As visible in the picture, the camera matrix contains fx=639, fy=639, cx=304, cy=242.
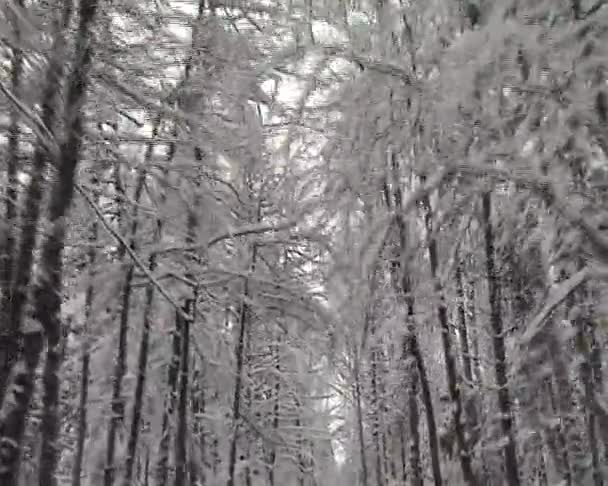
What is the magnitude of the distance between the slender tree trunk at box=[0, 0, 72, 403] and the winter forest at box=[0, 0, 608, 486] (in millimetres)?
25

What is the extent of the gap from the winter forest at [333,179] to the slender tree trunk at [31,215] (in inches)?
1.0

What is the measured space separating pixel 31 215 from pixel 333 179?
11.0 ft

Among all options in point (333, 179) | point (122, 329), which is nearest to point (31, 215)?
Answer: point (333, 179)

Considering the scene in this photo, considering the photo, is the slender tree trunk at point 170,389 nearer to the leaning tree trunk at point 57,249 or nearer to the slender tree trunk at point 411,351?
the slender tree trunk at point 411,351

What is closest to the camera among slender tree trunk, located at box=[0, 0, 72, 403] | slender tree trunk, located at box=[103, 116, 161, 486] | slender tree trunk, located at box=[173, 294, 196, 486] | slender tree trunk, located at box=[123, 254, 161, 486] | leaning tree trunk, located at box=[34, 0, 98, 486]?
slender tree trunk, located at box=[0, 0, 72, 403]

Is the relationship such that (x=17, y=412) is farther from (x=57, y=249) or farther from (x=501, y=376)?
(x=501, y=376)

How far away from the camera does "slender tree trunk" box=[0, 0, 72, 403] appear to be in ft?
15.2

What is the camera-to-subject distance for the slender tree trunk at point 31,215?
4.64 meters

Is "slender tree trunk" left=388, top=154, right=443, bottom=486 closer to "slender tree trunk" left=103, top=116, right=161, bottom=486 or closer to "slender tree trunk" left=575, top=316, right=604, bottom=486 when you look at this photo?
"slender tree trunk" left=575, top=316, right=604, bottom=486

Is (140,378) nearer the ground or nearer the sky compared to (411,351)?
nearer the ground

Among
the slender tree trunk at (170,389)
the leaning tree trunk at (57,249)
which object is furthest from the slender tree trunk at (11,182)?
the slender tree trunk at (170,389)

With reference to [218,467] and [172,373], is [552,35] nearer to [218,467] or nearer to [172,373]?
[172,373]

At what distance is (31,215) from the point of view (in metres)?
5.24

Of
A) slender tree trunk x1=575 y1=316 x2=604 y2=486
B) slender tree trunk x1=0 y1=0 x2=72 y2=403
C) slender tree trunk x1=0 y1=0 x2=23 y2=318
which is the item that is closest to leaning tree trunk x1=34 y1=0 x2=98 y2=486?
slender tree trunk x1=0 y1=0 x2=72 y2=403
